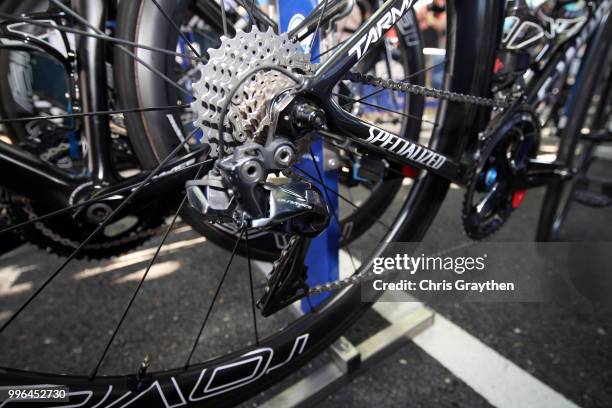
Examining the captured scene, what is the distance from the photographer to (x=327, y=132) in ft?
2.23

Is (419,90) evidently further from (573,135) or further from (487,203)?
(573,135)

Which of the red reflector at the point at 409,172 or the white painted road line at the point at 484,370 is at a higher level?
the red reflector at the point at 409,172

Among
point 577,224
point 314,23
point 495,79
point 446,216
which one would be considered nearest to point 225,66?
Answer: point 314,23

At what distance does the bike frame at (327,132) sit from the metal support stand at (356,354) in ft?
1.40

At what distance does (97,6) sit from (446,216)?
1473 millimetres

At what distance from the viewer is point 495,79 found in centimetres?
94

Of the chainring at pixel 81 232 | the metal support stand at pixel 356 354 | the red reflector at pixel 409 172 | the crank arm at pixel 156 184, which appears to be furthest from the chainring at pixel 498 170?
the chainring at pixel 81 232

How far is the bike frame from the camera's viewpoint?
61 cm

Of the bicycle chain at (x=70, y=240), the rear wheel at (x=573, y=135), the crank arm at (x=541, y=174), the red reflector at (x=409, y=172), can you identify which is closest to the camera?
the bicycle chain at (x=70, y=240)

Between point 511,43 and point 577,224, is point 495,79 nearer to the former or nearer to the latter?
point 511,43

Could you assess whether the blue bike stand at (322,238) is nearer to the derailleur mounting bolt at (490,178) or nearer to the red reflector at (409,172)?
the red reflector at (409,172)

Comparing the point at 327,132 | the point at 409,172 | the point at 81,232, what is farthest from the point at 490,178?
the point at 81,232

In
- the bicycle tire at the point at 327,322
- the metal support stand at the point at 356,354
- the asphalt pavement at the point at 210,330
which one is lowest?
the asphalt pavement at the point at 210,330

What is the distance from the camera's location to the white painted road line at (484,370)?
868 mm
